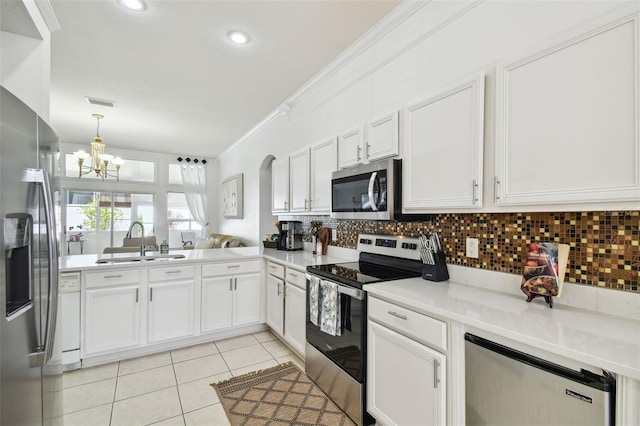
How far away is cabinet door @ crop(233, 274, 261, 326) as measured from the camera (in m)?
3.28

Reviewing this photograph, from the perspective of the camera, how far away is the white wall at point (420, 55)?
4.48 feet

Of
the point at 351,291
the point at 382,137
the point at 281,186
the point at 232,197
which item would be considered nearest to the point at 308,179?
the point at 281,186

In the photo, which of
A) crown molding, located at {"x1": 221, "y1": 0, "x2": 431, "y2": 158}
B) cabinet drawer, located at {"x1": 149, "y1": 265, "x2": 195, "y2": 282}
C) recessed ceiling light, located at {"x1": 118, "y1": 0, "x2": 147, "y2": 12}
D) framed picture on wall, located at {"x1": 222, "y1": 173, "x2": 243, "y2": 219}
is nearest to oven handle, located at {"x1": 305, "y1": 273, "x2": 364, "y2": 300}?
cabinet drawer, located at {"x1": 149, "y1": 265, "x2": 195, "y2": 282}

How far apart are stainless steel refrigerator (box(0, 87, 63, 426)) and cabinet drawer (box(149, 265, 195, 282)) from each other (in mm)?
1515

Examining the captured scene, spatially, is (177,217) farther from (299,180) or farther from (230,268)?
(299,180)

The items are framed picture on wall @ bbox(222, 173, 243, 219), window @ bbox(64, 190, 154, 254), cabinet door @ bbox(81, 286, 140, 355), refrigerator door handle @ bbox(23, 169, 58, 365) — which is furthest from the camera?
→ window @ bbox(64, 190, 154, 254)

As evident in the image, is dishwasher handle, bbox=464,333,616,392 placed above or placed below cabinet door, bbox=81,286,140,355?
above

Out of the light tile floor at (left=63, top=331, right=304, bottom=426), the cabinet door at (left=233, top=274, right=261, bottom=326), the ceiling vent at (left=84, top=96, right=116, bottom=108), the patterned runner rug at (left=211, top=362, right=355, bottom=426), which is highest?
the ceiling vent at (left=84, top=96, right=116, bottom=108)

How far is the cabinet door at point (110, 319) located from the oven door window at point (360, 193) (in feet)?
6.72

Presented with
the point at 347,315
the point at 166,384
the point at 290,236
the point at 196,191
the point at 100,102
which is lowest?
the point at 166,384

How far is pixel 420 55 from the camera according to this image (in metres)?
1.99

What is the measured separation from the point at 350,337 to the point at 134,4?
8.71ft

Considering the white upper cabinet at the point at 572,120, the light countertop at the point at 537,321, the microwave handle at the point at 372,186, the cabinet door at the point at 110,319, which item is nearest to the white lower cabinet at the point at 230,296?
the cabinet door at the point at 110,319

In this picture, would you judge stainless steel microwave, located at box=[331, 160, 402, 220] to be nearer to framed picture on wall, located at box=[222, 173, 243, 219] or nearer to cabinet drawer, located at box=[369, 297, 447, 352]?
cabinet drawer, located at box=[369, 297, 447, 352]
